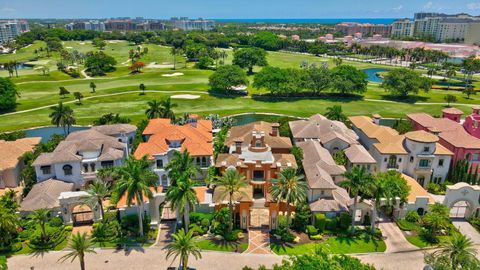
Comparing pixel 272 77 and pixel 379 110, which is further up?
pixel 272 77

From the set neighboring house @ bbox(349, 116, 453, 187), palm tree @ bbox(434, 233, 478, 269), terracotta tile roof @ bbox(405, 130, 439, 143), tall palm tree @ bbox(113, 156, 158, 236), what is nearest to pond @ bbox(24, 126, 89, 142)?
tall palm tree @ bbox(113, 156, 158, 236)

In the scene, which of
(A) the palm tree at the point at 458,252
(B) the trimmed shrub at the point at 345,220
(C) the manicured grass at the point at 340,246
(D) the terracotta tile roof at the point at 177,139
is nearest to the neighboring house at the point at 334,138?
(B) the trimmed shrub at the point at 345,220

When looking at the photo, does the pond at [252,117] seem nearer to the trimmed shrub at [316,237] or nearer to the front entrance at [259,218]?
the front entrance at [259,218]

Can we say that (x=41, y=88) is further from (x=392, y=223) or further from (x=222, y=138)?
(x=392, y=223)

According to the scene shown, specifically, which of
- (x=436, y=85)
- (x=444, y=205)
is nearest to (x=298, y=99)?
(x=436, y=85)

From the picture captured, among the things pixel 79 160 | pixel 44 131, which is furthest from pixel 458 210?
pixel 44 131

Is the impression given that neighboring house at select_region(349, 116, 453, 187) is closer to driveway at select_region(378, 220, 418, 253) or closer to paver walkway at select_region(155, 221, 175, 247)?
driveway at select_region(378, 220, 418, 253)

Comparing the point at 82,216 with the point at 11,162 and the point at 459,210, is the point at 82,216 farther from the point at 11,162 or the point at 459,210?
the point at 459,210
